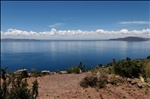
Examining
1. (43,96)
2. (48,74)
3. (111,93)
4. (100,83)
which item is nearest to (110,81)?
(100,83)

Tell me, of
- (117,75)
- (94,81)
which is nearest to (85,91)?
(94,81)

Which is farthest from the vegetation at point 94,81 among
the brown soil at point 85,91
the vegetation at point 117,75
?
the brown soil at point 85,91

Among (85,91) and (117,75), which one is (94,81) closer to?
(85,91)

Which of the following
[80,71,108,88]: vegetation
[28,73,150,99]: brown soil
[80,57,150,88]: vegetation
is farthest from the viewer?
[80,57,150,88]: vegetation

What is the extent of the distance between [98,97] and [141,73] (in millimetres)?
5358

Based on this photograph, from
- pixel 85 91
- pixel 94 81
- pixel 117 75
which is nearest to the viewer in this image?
pixel 85 91

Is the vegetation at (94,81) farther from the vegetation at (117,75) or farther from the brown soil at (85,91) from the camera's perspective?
the brown soil at (85,91)

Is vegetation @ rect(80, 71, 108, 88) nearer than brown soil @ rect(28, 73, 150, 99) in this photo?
No

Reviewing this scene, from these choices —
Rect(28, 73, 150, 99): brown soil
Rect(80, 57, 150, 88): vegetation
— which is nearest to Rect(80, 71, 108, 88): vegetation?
Rect(80, 57, 150, 88): vegetation

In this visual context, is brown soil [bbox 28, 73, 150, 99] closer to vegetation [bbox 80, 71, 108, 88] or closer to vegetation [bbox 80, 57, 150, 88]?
vegetation [bbox 80, 71, 108, 88]

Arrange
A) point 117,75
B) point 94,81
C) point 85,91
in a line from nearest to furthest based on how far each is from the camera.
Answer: point 85,91, point 94,81, point 117,75

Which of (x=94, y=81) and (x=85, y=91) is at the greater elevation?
(x=94, y=81)

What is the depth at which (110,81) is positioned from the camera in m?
11.5

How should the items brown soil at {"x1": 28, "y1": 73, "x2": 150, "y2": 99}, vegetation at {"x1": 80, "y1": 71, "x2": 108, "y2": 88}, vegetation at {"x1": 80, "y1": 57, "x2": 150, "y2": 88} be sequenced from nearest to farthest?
brown soil at {"x1": 28, "y1": 73, "x2": 150, "y2": 99}
vegetation at {"x1": 80, "y1": 71, "x2": 108, "y2": 88}
vegetation at {"x1": 80, "y1": 57, "x2": 150, "y2": 88}
